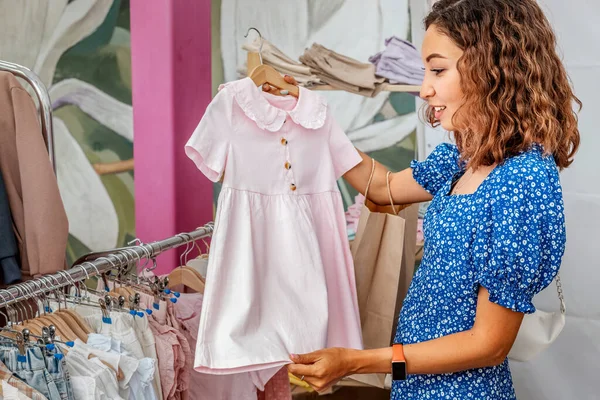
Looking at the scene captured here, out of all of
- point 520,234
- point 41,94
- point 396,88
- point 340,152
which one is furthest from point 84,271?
point 396,88

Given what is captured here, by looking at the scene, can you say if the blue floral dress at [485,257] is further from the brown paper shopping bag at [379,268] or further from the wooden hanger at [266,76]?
the wooden hanger at [266,76]

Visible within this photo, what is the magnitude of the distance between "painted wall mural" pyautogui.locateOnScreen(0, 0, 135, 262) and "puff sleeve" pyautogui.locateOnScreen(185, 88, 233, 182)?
3240 millimetres

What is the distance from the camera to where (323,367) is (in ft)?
4.30

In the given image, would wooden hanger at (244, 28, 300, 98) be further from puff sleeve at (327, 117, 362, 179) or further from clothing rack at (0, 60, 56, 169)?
clothing rack at (0, 60, 56, 169)

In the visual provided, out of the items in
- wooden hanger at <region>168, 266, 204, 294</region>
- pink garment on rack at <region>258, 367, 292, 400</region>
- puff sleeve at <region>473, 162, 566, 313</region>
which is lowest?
pink garment on rack at <region>258, 367, 292, 400</region>

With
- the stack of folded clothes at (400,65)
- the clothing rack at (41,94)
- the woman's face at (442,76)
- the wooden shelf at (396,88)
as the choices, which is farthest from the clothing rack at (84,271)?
the stack of folded clothes at (400,65)

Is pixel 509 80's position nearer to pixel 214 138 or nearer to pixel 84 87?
pixel 214 138

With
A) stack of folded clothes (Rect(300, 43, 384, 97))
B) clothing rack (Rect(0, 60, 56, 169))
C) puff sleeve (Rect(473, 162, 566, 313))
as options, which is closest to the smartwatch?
puff sleeve (Rect(473, 162, 566, 313))

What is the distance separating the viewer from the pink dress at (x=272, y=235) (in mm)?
1455

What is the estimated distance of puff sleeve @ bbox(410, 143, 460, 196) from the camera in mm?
1646

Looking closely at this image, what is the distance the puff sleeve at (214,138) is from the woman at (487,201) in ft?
1.48

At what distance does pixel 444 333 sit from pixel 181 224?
987 mm

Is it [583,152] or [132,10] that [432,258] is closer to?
[132,10]

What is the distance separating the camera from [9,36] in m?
4.54
